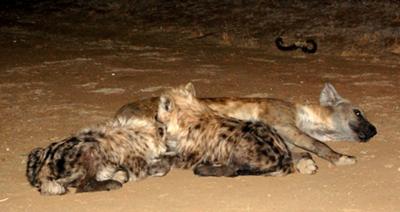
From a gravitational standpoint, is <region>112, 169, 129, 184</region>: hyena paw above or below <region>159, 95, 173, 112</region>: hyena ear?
below

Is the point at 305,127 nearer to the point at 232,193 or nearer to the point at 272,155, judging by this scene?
the point at 272,155

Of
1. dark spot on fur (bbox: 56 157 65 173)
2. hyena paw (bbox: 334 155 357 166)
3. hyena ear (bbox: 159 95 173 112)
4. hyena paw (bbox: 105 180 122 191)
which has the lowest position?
hyena paw (bbox: 105 180 122 191)

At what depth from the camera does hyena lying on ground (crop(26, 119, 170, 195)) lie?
428cm

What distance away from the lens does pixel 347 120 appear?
17.9 ft

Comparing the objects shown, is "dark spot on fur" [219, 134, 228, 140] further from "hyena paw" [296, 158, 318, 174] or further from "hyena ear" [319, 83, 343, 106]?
"hyena ear" [319, 83, 343, 106]

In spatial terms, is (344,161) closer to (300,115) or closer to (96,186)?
(300,115)

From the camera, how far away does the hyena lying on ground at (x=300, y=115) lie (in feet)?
16.7

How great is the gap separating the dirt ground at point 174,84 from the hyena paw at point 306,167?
0.05 metres

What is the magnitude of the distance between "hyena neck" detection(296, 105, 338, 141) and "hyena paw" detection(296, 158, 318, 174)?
3.16 feet

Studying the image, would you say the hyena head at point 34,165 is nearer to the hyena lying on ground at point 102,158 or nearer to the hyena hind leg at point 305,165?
the hyena lying on ground at point 102,158

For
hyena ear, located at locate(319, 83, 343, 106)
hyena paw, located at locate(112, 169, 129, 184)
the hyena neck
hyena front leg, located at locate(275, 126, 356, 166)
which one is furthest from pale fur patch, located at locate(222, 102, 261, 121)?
hyena paw, located at locate(112, 169, 129, 184)

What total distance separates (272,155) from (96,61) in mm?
5463

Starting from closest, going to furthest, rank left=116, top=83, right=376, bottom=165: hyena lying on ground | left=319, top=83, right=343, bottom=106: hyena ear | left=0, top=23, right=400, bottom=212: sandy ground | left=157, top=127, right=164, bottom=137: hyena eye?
1. left=0, top=23, right=400, bottom=212: sandy ground
2. left=157, top=127, right=164, bottom=137: hyena eye
3. left=116, top=83, right=376, bottom=165: hyena lying on ground
4. left=319, top=83, right=343, bottom=106: hyena ear

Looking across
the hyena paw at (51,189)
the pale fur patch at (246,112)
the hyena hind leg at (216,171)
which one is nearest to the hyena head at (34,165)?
the hyena paw at (51,189)
